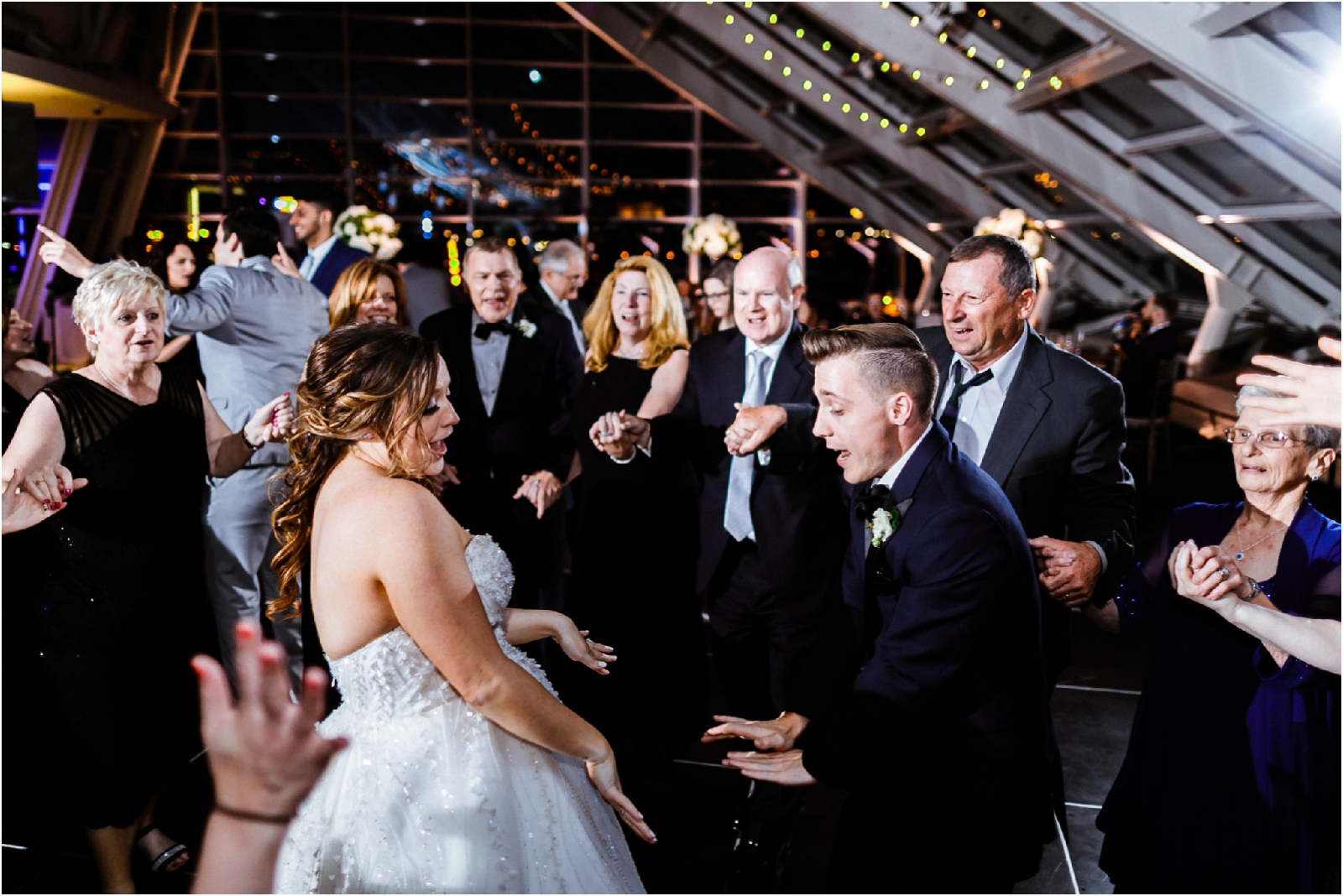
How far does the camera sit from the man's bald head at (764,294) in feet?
9.67

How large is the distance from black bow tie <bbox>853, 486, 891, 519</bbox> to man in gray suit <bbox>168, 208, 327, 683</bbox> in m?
2.29

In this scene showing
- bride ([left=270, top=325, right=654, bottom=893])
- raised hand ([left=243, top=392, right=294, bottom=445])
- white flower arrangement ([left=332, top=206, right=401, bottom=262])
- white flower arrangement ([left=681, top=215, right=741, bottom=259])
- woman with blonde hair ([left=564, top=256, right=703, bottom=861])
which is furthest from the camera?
white flower arrangement ([left=681, top=215, right=741, bottom=259])

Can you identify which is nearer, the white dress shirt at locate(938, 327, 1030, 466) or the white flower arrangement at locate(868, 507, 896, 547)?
the white flower arrangement at locate(868, 507, 896, 547)

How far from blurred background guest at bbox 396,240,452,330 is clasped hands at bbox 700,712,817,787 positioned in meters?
3.82

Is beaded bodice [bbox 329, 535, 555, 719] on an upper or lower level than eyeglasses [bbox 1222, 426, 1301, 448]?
lower

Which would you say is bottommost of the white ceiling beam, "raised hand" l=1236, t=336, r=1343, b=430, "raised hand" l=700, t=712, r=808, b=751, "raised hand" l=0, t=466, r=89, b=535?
"raised hand" l=700, t=712, r=808, b=751

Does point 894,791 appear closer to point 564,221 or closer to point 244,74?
point 564,221

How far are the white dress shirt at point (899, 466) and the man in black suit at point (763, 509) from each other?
0.75m

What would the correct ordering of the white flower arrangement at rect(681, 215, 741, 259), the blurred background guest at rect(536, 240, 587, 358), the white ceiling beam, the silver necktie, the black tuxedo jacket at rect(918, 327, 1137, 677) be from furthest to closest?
the white flower arrangement at rect(681, 215, 741, 259) → the white ceiling beam → the blurred background guest at rect(536, 240, 587, 358) → the silver necktie → the black tuxedo jacket at rect(918, 327, 1137, 677)

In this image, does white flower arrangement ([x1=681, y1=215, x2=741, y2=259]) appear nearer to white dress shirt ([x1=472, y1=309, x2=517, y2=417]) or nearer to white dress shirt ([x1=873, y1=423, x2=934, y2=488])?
white dress shirt ([x1=472, y1=309, x2=517, y2=417])

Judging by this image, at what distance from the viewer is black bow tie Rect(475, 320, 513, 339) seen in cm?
383

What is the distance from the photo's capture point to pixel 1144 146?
7.99 metres

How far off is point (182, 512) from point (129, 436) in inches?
11.3

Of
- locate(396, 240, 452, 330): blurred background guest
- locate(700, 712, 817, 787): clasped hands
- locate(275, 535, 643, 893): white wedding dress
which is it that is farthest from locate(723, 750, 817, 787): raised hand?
locate(396, 240, 452, 330): blurred background guest
